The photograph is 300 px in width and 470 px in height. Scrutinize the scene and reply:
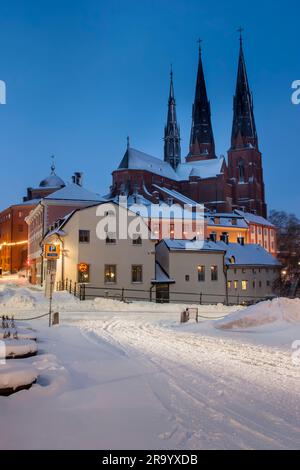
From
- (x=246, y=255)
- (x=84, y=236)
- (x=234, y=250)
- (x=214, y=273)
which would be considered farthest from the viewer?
(x=234, y=250)

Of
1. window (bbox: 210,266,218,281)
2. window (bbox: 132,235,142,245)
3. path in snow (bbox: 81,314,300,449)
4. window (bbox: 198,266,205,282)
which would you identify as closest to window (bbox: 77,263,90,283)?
window (bbox: 132,235,142,245)

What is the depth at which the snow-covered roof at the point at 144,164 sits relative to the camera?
93.7 meters

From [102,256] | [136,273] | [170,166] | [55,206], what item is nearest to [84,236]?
[102,256]

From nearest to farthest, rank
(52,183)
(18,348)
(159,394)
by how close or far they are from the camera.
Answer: (159,394) → (18,348) → (52,183)

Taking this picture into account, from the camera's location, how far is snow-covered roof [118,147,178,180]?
93738mm

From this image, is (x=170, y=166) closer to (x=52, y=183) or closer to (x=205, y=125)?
(x=205, y=125)

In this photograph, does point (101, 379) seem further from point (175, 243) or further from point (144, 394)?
point (175, 243)

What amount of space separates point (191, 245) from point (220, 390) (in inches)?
1566

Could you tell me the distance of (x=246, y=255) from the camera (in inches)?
2299

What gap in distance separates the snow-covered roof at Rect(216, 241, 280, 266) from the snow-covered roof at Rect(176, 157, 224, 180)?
4294cm

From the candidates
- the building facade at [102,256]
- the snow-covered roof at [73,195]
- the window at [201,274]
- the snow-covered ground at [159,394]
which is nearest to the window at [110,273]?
A: the building facade at [102,256]

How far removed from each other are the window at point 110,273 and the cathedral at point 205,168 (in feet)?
154
